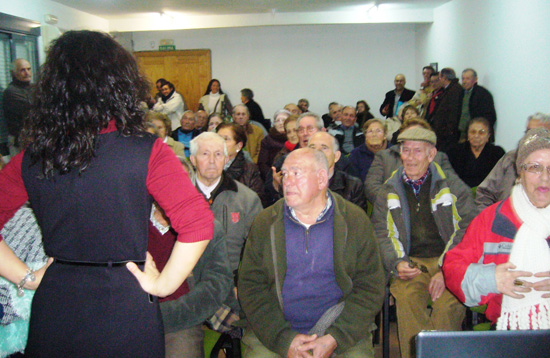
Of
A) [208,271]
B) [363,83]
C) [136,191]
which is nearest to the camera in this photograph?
[136,191]

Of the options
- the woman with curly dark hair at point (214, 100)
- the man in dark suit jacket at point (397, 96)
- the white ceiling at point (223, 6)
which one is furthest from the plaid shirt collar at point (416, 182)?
the woman with curly dark hair at point (214, 100)

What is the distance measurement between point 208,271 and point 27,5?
18.7ft

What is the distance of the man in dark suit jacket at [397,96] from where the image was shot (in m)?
8.09

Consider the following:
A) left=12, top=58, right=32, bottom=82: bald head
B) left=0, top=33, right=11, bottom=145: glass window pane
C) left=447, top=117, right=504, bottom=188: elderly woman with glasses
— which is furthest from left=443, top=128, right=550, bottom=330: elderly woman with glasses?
left=0, top=33, right=11, bottom=145: glass window pane

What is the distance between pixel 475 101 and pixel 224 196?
4.18m

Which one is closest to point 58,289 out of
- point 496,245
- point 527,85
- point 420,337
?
point 420,337

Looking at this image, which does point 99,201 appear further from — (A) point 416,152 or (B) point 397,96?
(B) point 397,96

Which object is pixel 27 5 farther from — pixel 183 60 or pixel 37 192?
pixel 37 192

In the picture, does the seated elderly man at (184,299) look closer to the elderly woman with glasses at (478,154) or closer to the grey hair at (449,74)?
the elderly woman with glasses at (478,154)

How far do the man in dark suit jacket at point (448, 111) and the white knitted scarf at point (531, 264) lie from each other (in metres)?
4.08

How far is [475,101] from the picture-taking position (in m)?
5.63

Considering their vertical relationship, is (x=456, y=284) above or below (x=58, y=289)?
below

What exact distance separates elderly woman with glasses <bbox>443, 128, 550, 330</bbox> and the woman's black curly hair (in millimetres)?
1381

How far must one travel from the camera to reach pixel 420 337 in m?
0.84
